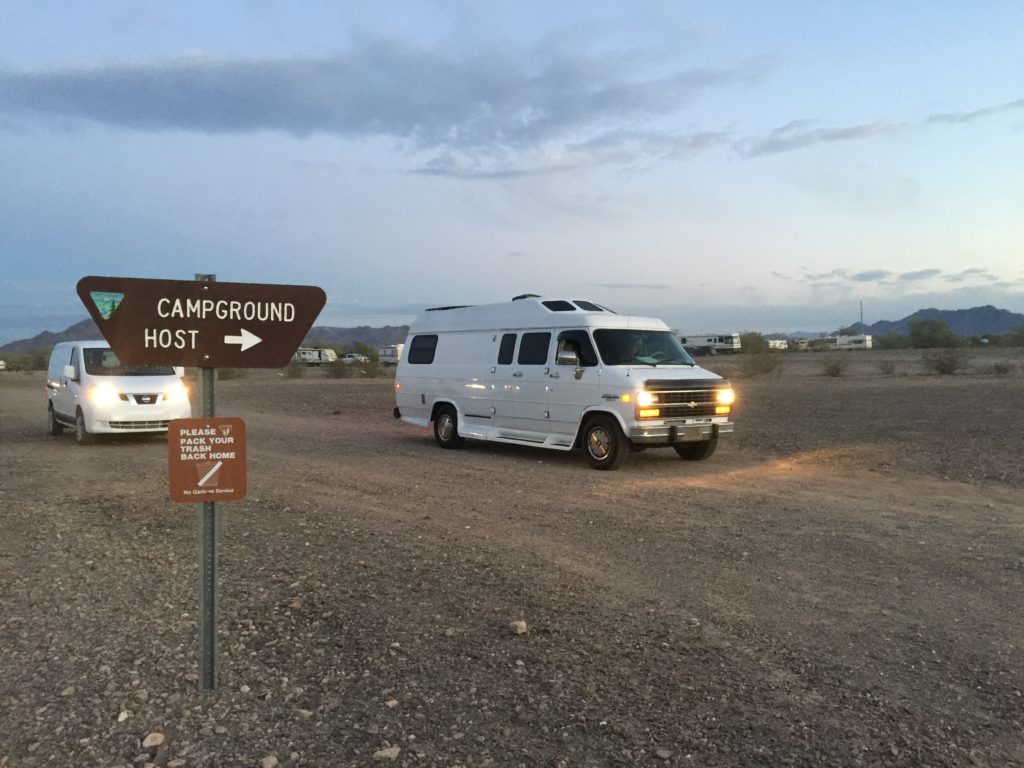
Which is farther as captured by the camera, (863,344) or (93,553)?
(863,344)

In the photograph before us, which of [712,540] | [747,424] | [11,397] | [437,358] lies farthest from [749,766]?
[11,397]

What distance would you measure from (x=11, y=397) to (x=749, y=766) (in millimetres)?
37744

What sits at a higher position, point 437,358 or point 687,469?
point 437,358

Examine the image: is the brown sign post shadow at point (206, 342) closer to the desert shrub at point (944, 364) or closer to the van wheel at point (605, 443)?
the van wheel at point (605, 443)

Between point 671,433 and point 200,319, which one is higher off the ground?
point 200,319

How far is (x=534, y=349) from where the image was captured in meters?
13.9

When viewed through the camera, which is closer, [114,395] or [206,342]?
[206,342]

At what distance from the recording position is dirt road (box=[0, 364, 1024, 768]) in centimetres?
398

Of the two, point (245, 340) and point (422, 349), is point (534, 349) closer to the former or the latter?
point (422, 349)

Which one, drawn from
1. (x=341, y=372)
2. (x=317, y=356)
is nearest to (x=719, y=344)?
(x=317, y=356)

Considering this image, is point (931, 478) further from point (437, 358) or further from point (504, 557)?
Result: point (437, 358)

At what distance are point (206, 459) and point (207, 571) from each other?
0.59 meters

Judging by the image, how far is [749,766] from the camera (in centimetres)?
371

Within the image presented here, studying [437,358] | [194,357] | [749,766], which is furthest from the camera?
[437,358]
